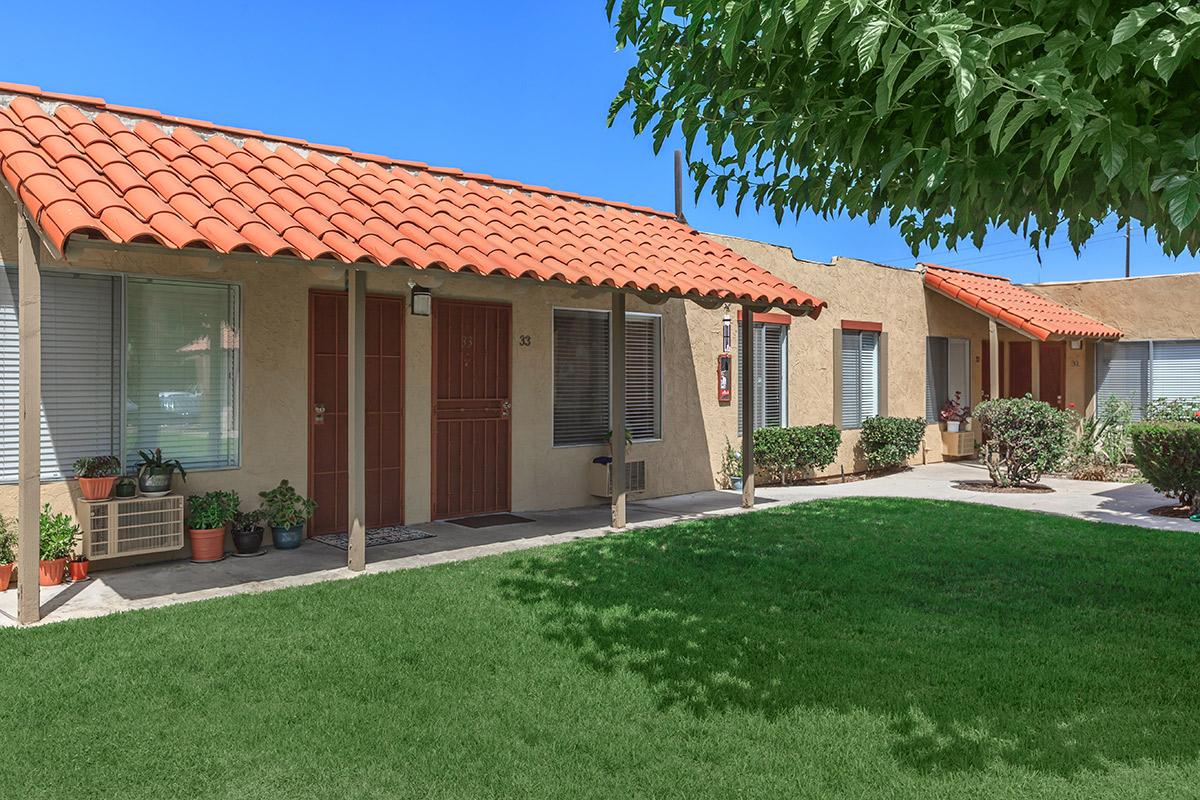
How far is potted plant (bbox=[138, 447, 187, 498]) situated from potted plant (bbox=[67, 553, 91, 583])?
70cm

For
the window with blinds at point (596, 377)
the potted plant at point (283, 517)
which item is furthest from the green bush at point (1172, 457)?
the potted plant at point (283, 517)

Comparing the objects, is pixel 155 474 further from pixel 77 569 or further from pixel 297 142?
pixel 297 142

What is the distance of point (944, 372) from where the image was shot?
16953 mm

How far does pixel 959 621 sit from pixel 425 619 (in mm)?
3563

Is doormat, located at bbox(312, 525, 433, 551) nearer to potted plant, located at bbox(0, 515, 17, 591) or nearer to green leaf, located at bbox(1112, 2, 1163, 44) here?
potted plant, located at bbox(0, 515, 17, 591)

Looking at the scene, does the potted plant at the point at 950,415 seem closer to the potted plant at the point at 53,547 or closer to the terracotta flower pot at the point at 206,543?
the terracotta flower pot at the point at 206,543

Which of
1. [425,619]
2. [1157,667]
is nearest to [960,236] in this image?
[1157,667]

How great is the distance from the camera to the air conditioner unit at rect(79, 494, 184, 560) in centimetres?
695

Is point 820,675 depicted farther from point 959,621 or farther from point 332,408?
point 332,408

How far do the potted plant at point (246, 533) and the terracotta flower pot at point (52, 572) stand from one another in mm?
1395

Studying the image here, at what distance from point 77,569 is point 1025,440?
1221 cm

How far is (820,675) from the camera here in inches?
185

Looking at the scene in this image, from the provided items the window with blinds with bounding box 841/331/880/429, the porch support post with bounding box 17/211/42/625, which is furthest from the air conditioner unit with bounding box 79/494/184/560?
the window with blinds with bounding box 841/331/880/429

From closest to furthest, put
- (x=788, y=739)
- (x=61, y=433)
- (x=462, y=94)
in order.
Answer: (x=788, y=739) < (x=61, y=433) < (x=462, y=94)
